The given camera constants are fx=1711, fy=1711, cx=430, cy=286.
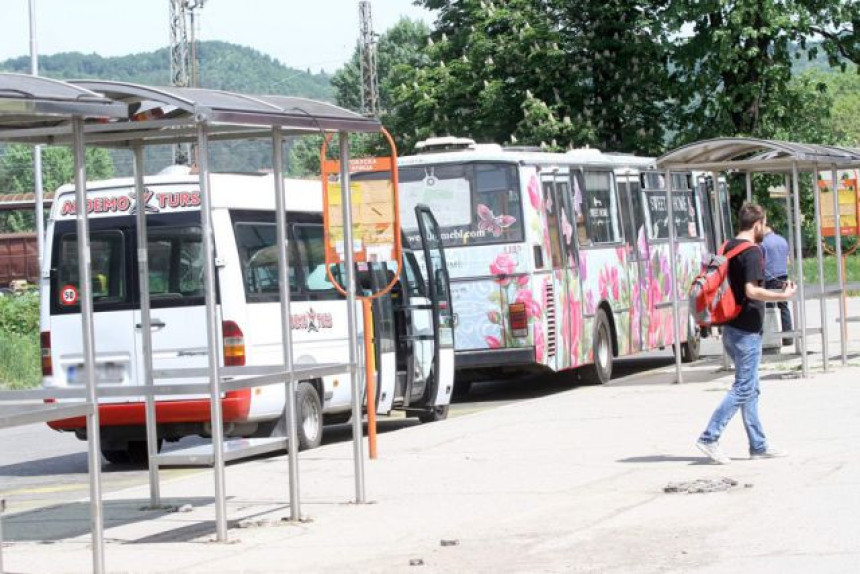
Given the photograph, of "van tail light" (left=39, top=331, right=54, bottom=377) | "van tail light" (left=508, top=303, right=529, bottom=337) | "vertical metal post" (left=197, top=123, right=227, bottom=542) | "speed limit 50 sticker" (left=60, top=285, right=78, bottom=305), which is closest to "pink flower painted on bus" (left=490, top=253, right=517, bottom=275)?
"van tail light" (left=508, top=303, right=529, bottom=337)

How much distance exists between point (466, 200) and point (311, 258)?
531cm

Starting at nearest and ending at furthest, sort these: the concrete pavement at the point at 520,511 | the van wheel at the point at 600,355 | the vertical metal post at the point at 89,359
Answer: the vertical metal post at the point at 89,359 < the concrete pavement at the point at 520,511 < the van wheel at the point at 600,355

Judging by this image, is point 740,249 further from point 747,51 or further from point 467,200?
point 747,51

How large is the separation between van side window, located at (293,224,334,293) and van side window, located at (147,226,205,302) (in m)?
1.55

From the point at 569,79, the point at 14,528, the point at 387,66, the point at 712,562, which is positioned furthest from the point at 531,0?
the point at 387,66

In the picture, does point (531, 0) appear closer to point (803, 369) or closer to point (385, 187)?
point (803, 369)

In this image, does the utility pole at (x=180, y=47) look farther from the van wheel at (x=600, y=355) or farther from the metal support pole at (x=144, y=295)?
the metal support pole at (x=144, y=295)

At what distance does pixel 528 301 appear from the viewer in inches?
838

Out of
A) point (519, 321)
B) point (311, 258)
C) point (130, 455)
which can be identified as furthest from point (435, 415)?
point (130, 455)

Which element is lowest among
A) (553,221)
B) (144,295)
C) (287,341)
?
(287,341)

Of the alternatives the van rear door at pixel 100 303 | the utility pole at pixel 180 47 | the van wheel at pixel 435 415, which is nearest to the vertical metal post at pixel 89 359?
the van rear door at pixel 100 303

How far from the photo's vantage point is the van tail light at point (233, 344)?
1503 cm

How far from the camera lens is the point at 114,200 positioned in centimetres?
1542

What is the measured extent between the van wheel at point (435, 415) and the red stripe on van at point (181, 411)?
12.6ft
